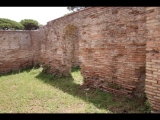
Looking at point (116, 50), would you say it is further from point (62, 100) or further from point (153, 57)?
point (62, 100)

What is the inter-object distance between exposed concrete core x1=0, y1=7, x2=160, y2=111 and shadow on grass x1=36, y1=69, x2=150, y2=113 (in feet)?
0.89

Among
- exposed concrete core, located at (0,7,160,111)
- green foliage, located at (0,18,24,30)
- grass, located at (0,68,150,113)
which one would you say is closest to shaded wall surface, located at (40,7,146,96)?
exposed concrete core, located at (0,7,160,111)

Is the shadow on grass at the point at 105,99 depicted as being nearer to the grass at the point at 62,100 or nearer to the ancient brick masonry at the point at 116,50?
the grass at the point at 62,100

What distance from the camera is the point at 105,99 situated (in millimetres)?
5188

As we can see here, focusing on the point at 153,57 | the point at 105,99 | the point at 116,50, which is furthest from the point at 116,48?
the point at 153,57

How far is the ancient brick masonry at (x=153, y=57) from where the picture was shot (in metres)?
3.57

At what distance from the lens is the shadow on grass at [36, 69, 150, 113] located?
439 centimetres

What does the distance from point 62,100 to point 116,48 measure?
232 cm

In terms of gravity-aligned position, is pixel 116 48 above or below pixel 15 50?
above

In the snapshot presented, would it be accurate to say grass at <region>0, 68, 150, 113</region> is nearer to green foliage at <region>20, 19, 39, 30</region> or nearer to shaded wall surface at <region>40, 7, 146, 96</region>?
shaded wall surface at <region>40, 7, 146, 96</region>

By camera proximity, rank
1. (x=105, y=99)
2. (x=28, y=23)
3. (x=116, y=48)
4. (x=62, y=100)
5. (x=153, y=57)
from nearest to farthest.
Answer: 1. (x=153, y=57)
2. (x=105, y=99)
3. (x=116, y=48)
4. (x=62, y=100)
5. (x=28, y=23)

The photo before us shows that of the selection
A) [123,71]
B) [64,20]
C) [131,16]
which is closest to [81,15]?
[64,20]
